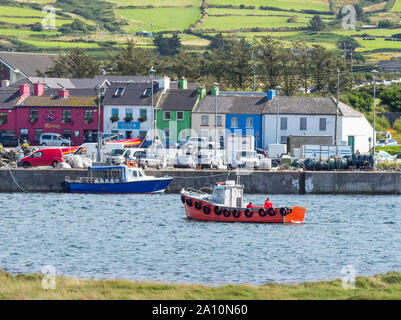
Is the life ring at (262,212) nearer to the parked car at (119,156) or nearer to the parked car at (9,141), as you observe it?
the parked car at (119,156)

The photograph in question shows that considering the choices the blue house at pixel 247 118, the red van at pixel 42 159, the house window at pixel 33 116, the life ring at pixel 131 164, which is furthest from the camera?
the house window at pixel 33 116

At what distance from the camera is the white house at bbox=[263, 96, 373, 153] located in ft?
314

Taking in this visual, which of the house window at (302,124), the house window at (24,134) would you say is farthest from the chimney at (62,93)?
the house window at (302,124)

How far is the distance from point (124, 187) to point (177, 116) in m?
30.7

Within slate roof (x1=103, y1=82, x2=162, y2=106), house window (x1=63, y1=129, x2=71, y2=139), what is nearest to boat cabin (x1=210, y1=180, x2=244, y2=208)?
slate roof (x1=103, y1=82, x2=162, y2=106)

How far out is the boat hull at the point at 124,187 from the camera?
70213mm

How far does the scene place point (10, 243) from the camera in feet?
152

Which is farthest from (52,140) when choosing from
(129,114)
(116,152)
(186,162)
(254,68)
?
(254,68)

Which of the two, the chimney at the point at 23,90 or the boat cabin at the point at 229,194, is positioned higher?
the chimney at the point at 23,90

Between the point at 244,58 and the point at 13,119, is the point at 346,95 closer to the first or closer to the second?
the point at 244,58

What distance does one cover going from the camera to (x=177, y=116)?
100188 mm

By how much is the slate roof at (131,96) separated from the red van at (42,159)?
88.3 feet

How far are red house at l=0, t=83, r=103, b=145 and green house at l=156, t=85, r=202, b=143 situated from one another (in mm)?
7757

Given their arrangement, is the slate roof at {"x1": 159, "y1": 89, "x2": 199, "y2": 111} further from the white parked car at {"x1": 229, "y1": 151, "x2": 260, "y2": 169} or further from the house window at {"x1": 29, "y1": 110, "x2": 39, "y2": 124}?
the white parked car at {"x1": 229, "y1": 151, "x2": 260, "y2": 169}
